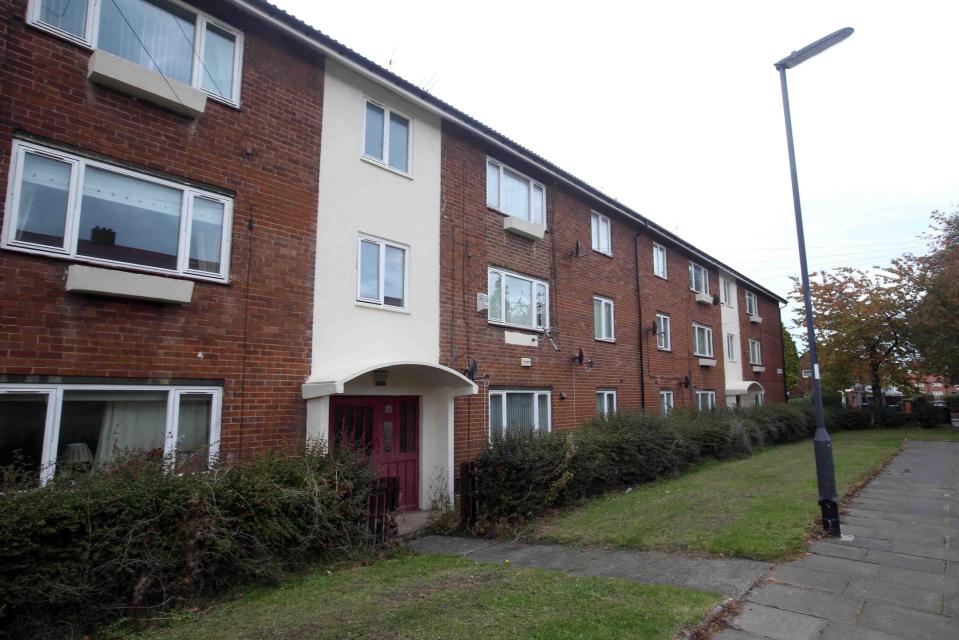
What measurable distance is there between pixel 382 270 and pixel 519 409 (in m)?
4.39

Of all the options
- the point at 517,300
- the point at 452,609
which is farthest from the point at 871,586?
the point at 517,300

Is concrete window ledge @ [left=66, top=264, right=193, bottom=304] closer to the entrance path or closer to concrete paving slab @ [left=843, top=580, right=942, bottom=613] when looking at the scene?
the entrance path

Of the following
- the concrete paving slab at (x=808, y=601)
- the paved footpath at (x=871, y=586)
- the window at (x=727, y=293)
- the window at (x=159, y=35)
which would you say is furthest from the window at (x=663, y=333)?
the window at (x=159, y=35)

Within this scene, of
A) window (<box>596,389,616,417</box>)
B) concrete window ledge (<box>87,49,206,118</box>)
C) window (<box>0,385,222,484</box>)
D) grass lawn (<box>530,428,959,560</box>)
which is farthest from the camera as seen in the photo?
window (<box>596,389,616,417</box>)

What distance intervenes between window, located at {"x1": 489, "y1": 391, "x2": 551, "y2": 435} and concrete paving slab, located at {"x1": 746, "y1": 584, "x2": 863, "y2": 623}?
607cm

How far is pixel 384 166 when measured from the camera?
10.0 m

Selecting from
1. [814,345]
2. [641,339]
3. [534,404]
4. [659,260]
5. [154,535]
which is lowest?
[154,535]

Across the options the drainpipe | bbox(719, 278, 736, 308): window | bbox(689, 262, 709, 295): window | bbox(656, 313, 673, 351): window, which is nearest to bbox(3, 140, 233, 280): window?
the drainpipe

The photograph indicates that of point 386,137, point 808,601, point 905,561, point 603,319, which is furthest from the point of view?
point 603,319

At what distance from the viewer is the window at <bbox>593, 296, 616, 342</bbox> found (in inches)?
606

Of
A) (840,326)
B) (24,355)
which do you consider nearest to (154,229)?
(24,355)

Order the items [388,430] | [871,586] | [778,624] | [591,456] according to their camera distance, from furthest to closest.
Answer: [591,456], [388,430], [871,586], [778,624]

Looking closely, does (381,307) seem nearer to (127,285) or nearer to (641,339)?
(127,285)

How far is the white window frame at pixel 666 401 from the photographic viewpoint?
1795 cm
